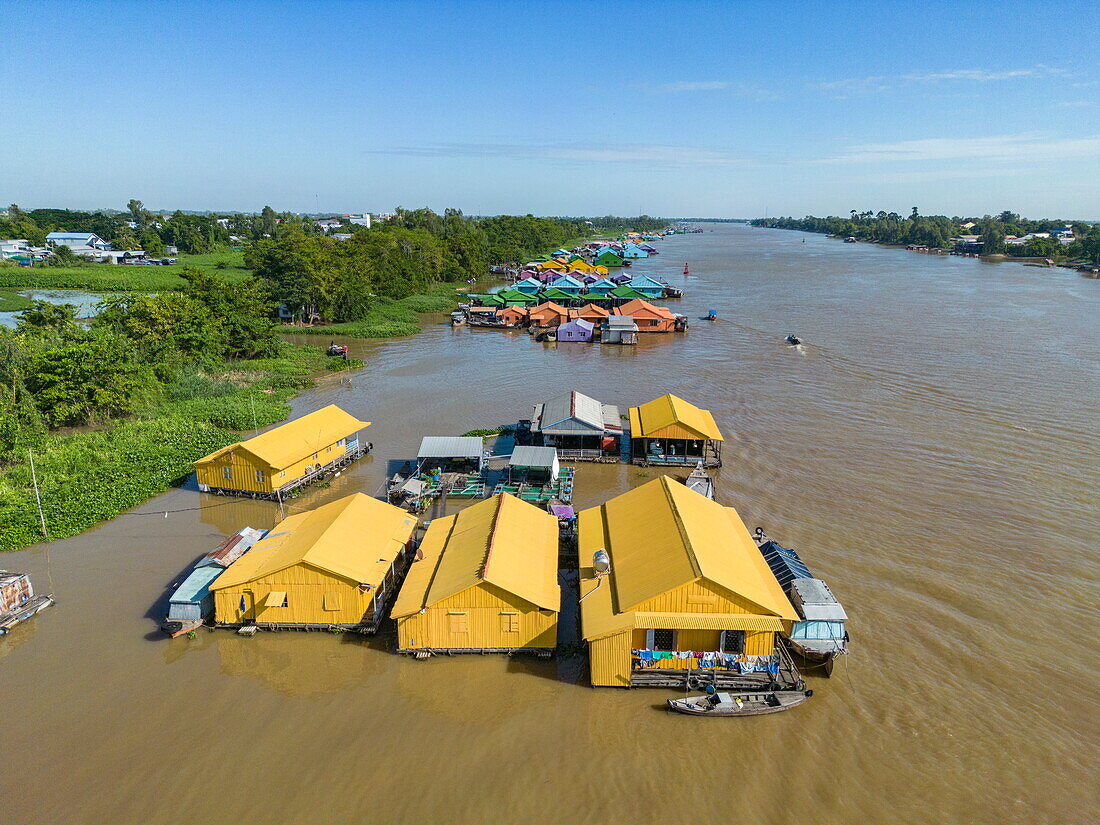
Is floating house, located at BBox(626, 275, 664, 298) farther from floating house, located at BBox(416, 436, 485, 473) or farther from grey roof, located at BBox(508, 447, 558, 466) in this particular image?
grey roof, located at BBox(508, 447, 558, 466)

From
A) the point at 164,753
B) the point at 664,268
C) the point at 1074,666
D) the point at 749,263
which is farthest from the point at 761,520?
the point at 749,263

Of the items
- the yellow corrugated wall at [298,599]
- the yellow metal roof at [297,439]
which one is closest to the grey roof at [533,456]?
the yellow metal roof at [297,439]

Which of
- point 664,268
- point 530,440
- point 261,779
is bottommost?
point 261,779

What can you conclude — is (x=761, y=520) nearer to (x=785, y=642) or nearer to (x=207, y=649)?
(x=785, y=642)

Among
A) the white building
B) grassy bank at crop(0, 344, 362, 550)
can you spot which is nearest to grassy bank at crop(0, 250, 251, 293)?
the white building

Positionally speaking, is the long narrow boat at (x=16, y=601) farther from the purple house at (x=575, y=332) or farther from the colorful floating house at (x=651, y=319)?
the colorful floating house at (x=651, y=319)

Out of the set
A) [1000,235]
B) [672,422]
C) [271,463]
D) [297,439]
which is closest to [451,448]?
[297,439]

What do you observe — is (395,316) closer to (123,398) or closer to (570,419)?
(123,398)
